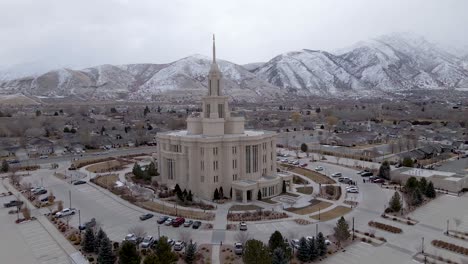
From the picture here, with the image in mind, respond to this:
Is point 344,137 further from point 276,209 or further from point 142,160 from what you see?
point 276,209

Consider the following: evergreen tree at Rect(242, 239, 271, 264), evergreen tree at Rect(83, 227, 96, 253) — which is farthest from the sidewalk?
evergreen tree at Rect(242, 239, 271, 264)

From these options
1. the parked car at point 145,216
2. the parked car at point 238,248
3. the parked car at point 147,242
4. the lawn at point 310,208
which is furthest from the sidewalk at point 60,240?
the lawn at point 310,208

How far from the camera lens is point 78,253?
28109 mm

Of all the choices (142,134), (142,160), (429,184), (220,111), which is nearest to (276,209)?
(220,111)

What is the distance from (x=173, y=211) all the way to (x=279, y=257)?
1563 cm

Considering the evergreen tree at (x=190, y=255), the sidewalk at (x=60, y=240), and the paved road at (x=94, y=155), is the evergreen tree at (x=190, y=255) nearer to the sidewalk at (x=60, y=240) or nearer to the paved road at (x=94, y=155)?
the sidewalk at (x=60, y=240)

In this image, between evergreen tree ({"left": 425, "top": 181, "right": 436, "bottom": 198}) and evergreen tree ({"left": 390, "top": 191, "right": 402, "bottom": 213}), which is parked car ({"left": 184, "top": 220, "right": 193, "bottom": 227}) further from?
evergreen tree ({"left": 425, "top": 181, "right": 436, "bottom": 198})

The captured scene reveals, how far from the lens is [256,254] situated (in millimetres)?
23891

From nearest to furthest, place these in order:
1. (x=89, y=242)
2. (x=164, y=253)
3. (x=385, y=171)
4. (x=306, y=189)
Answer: (x=164, y=253) < (x=89, y=242) < (x=306, y=189) < (x=385, y=171)

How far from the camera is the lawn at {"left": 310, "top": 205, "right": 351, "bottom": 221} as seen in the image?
118 feet

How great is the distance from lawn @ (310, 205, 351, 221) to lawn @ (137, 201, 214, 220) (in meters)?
9.97

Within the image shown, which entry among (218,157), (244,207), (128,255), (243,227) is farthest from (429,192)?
(128,255)

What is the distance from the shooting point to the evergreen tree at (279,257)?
2473 cm

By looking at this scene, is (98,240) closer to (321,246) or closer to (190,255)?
(190,255)
